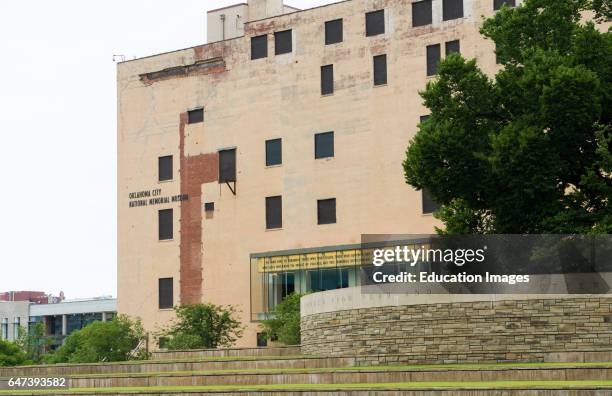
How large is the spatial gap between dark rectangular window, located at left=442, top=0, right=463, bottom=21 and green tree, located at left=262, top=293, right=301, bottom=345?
16.4 metres

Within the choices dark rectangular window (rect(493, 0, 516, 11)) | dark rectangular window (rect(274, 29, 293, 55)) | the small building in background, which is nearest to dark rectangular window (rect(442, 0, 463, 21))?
dark rectangular window (rect(493, 0, 516, 11))

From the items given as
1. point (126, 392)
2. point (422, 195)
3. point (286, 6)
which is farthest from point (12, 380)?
point (286, 6)

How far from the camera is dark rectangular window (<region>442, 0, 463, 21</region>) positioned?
63156mm

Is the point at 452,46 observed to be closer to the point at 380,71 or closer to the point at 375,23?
the point at 380,71

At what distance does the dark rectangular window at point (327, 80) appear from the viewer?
67125 millimetres

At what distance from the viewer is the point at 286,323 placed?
5625 centimetres

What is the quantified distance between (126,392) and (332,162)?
33.7 metres

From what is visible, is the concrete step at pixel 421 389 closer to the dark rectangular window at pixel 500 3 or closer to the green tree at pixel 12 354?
the green tree at pixel 12 354

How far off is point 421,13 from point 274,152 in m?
11.5

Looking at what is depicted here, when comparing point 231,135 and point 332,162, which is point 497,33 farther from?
point 231,135

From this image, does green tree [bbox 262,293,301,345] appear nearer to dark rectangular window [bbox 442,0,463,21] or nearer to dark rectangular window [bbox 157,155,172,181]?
dark rectangular window [bbox 157,155,172,181]

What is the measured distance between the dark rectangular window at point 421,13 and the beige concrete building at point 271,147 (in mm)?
88

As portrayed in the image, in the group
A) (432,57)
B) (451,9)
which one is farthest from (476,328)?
(451,9)

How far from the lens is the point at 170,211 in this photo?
7281 cm
